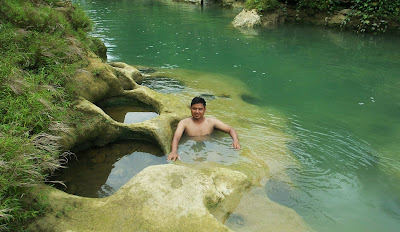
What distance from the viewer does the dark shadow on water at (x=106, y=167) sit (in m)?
4.73

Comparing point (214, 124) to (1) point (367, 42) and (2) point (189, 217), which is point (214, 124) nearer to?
(2) point (189, 217)

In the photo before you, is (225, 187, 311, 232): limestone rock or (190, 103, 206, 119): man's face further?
(190, 103, 206, 119): man's face

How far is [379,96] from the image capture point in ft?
30.2

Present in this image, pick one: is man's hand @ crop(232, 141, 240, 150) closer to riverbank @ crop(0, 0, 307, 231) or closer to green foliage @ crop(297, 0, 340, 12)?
riverbank @ crop(0, 0, 307, 231)

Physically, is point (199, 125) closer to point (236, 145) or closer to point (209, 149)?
point (209, 149)

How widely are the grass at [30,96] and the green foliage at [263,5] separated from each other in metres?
14.9

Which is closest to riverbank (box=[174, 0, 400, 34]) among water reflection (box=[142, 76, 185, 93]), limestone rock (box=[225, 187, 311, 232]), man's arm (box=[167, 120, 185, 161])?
water reflection (box=[142, 76, 185, 93])

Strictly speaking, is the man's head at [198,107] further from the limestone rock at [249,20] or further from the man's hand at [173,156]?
the limestone rock at [249,20]

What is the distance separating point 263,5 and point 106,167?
1801 centimetres

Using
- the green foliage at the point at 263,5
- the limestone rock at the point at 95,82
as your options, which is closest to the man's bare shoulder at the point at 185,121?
the limestone rock at the point at 95,82

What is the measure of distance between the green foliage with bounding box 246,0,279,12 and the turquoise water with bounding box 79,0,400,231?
6.14 feet

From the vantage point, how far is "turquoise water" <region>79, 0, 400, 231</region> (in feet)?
16.5

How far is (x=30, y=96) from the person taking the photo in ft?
15.0

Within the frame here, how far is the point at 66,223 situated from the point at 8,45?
3.87 m
